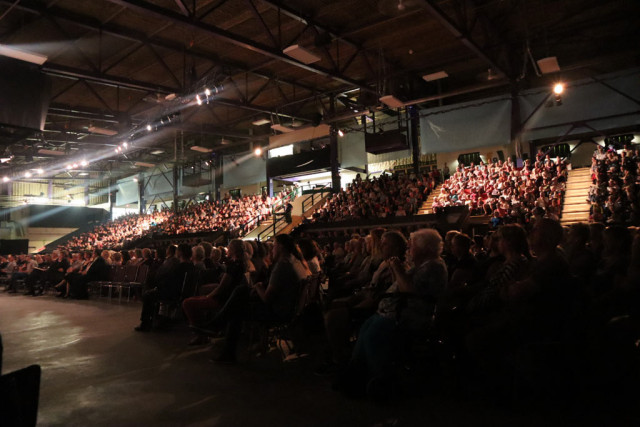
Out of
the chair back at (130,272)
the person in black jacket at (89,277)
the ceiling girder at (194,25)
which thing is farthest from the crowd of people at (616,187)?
the person in black jacket at (89,277)

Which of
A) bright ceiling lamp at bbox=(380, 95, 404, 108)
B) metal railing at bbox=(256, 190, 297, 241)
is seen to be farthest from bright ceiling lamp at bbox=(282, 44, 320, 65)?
metal railing at bbox=(256, 190, 297, 241)

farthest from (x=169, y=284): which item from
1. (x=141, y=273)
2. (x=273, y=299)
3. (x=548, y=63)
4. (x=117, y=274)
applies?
(x=548, y=63)

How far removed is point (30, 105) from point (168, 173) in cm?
2004

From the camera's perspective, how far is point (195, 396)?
3.05m

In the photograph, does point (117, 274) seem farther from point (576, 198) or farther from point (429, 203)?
point (576, 198)

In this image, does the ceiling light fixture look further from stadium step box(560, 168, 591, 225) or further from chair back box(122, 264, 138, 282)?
chair back box(122, 264, 138, 282)

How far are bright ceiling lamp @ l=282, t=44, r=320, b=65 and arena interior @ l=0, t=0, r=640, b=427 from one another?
10cm

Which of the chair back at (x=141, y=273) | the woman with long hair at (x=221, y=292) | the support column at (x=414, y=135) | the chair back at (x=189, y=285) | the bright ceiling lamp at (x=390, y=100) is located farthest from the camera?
the support column at (x=414, y=135)

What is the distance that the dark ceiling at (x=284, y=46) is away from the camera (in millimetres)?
9195

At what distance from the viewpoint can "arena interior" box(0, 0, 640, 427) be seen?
9.00 ft

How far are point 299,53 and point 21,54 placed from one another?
5.79 m

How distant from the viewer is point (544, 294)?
2557 millimetres

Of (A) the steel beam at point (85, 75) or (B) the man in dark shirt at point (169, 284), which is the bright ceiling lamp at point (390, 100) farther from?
(B) the man in dark shirt at point (169, 284)

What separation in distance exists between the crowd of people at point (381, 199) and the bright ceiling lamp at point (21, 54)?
10.1 metres
